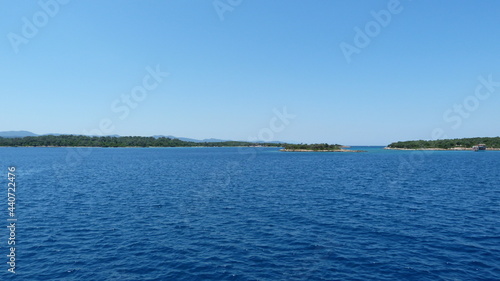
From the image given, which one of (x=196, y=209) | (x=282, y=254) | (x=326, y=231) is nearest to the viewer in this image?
(x=282, y=254)

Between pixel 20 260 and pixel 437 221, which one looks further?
pixel 437 221

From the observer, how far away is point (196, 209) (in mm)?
44406

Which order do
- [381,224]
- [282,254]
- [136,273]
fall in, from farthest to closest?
[381,224] < [282,254] < [136,273]

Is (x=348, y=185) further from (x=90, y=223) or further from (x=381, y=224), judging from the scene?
(x=90, y=223)

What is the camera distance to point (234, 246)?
28969mm

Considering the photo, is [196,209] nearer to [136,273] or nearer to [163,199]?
[163,199]

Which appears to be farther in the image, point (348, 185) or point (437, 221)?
point (348, 185)

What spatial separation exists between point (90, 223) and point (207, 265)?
68.9 ft

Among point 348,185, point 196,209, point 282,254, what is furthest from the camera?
point 348,185

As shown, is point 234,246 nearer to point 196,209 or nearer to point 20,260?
point 196,209

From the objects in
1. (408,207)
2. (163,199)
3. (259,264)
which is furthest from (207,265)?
(408,207)

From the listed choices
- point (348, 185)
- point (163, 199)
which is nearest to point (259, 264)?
point (163, 199)

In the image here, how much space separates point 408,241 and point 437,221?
35.9ft

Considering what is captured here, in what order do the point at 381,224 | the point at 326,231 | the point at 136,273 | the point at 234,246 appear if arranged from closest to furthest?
1. the point at 136,273
2. the point at 234,246
3. the point at 326,231
4. the point at 381,224
